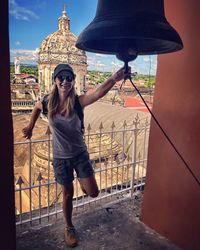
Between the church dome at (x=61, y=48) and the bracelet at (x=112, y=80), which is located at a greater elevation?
the church dome at (x=61, y=48)

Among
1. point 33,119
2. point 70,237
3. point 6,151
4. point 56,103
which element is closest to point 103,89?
point 56,103

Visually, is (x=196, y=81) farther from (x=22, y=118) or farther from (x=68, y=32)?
(x=68, y=32)

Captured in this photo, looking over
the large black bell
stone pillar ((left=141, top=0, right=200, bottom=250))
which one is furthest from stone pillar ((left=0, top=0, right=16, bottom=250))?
stone pillar ((left=141, top=0, right=200, bottom=250))

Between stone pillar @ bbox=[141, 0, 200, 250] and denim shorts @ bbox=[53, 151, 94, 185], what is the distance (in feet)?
2.77

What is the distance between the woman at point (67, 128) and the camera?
251cm

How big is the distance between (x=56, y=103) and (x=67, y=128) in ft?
0.87

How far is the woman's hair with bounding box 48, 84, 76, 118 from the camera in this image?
2.53 m

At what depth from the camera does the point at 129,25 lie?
5.01 ft

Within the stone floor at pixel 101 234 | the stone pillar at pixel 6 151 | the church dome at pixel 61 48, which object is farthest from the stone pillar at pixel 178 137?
the church dome at pixel 61 48

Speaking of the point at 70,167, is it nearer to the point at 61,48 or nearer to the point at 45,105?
the point at 45,105

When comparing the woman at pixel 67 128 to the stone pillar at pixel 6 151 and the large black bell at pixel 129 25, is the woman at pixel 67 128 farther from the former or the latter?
the stone pillar at pixel 6 151

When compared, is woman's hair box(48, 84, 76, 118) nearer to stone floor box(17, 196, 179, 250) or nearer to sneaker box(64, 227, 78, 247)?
sneaker box(64, 227, 78, 247)

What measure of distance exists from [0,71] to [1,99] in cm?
15

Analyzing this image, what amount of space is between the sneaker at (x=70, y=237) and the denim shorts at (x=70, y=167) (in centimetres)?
65
